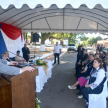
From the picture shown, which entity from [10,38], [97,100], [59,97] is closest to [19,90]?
[97,100]

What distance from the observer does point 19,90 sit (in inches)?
65.4

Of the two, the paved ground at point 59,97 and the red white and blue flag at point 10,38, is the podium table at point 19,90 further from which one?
the red white and blue flag at point 10,38

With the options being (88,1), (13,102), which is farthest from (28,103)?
(88,1)

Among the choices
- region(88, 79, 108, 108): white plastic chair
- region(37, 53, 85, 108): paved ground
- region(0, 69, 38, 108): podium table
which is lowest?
region(37, 53, 85, 108): paved ground

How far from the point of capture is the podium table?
1.57 metres

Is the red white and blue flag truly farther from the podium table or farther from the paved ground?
the podium table

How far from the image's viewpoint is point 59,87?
203 inches

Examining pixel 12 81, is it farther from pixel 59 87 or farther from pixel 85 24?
pixel 85 24

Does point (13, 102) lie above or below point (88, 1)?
below

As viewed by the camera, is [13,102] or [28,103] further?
[28,103]

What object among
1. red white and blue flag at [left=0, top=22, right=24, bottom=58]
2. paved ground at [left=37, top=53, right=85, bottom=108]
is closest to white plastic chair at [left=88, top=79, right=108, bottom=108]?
paved ground at [left=37, top=53, right=85, bottom=108]

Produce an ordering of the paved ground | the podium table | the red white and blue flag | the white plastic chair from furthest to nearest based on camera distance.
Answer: the red white and blue flag < the paved ground < the white plastic chair < the podium table

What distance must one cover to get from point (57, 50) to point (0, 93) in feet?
27.7

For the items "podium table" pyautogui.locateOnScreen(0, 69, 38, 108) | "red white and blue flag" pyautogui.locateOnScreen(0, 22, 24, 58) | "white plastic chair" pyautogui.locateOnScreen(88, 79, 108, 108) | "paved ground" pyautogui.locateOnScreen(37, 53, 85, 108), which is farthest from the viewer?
"red white and blue flag" pyautogui.locateOnScreen(0, 22, 24, 58)
